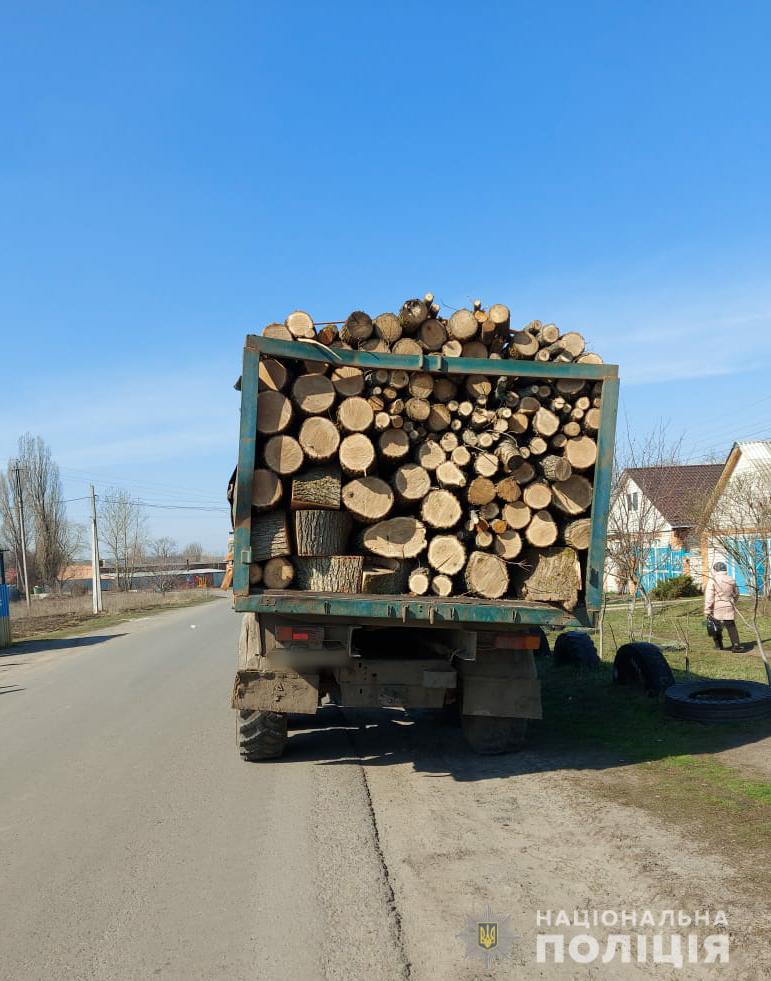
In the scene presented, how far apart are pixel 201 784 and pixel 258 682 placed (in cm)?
89

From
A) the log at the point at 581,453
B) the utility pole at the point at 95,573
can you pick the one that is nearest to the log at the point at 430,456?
the log at the point at 581,453

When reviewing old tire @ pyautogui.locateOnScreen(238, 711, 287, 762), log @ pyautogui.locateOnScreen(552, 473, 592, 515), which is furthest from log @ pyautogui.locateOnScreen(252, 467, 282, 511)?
log @ pyautogui.locateOnScreen(552, 473, 592, 515)

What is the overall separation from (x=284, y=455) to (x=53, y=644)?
20.5 meters

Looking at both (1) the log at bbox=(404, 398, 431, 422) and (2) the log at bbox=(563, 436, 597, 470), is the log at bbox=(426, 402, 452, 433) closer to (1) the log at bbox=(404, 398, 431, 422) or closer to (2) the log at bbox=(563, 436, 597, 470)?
(1) the log at bbox=(404, 398, 431, 422)

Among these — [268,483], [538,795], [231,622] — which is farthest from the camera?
[231,622]

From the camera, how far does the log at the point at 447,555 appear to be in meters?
6.67

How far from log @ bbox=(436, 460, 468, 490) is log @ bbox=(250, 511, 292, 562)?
4.19 ft

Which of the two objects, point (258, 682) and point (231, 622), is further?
point (231, 622)

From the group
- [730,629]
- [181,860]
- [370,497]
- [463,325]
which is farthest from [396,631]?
[730,629]

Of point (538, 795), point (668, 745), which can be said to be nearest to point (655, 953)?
point (538, 795)

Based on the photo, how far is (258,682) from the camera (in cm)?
Result: 697

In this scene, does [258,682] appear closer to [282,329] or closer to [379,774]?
[379,774]

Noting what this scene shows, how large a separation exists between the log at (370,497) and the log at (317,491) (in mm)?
86

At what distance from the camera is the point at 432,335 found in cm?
671
